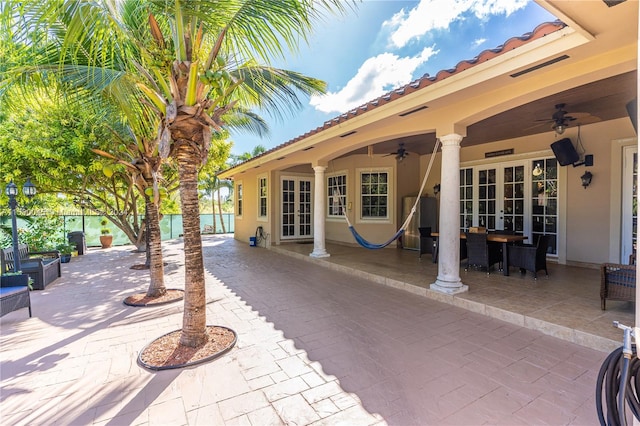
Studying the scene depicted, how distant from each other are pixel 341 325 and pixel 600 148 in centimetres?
597

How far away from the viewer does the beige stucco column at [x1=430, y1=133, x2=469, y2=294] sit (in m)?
4.33

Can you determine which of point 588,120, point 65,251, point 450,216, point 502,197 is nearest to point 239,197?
point 65,251

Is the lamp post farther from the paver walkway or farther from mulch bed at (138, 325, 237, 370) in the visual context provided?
mulch bed at (138, 325, 237, 370)

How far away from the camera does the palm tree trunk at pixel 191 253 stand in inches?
116

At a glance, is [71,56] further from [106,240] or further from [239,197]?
[239,197]

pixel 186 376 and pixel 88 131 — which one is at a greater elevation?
pixel 88 131

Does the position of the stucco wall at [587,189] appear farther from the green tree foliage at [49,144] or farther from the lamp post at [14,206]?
the lamp post at [14,206]

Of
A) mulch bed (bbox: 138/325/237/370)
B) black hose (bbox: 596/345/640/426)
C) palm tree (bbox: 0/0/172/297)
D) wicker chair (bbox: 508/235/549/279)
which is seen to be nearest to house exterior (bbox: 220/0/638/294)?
wicker chair (bbox: 508/235/549/279)

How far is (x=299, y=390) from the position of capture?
2.30 metres

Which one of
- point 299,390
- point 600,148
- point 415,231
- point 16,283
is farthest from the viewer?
point 415,231

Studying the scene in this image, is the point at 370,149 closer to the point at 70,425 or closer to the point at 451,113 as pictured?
the point at 451,113

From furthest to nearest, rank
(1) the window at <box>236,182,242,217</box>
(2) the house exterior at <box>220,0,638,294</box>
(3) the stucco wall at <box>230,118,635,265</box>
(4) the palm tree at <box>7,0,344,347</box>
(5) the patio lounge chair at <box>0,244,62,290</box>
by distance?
(1) the window at <box>236,182,242,217</box> → (3) the stucco wall at <box>230,118,635,265</box> → (5) the patio lounge chair at <box>0,244,62,290</box> → (2) the house exterior at <box>220,0,638,294</box> → (4) the palm tree at <box>7,0,344,347</box>

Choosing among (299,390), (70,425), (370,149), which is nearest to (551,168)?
(370,149)

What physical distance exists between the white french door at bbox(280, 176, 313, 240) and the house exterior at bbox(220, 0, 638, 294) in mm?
40
